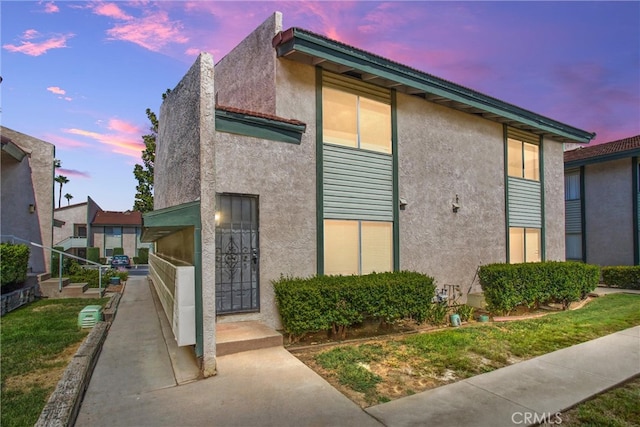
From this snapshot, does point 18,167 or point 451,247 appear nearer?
point 451,247

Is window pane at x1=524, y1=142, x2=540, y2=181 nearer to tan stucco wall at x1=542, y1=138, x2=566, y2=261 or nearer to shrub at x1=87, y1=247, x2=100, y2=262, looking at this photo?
tan stucco wall at x1=542, y1=138, x2=566, y2=261

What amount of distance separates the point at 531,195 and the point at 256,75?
11.0 metres

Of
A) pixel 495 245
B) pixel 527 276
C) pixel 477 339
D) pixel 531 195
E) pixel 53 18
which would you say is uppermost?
pixel 53 18

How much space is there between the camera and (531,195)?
1322 cm

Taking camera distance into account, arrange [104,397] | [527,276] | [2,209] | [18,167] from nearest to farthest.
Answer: [104,397] < [527,276] < [2,209] < [18,167]

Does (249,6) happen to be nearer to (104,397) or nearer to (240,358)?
(240,358)

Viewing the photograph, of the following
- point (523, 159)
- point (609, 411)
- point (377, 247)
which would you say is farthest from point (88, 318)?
point (523, 159)

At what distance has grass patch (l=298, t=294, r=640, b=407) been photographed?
4664 mm

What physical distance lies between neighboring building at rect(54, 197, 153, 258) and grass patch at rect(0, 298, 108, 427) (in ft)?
89.4

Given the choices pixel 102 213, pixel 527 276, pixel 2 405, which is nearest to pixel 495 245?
pixel 527 276

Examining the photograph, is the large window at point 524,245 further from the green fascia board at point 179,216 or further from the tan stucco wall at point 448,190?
the green fascia board at point 179,216

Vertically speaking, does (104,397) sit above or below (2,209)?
below

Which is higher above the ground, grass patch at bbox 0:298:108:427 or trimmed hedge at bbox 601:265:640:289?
grass patch at bbox 0:298:108:427

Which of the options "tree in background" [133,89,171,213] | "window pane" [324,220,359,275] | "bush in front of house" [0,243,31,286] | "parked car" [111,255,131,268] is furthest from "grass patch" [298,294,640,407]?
"parked car" [111,255,131,268]
